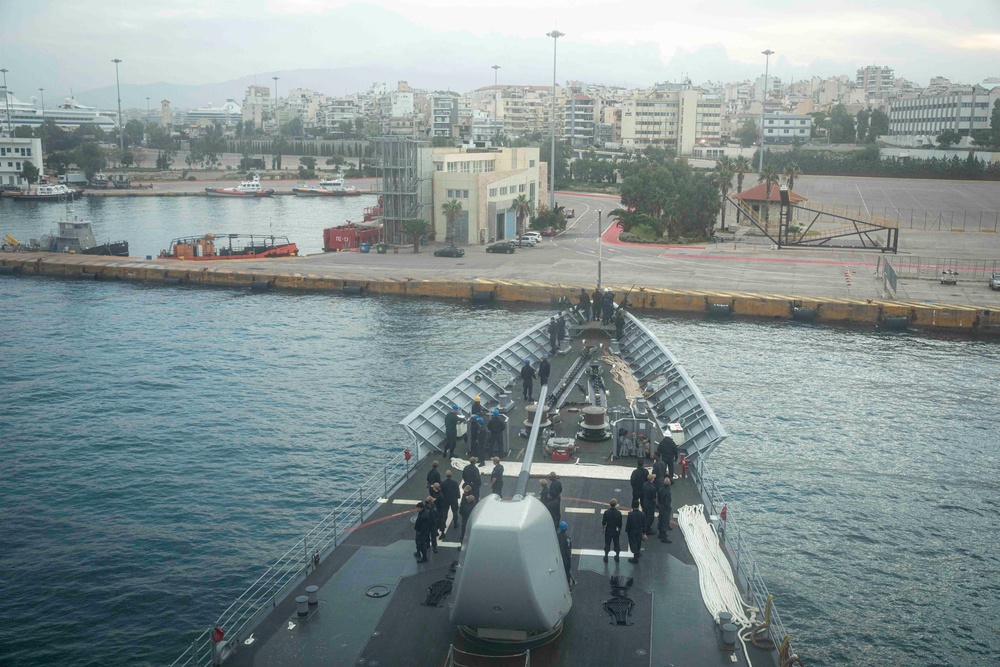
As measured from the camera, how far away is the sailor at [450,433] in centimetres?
2119

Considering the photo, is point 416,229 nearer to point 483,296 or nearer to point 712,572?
point 483,296

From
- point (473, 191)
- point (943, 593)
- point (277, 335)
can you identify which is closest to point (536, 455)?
point (943, 593)

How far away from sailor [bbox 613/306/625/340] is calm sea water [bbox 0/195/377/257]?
51.9 meters

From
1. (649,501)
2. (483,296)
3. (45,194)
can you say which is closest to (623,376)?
(649,501)

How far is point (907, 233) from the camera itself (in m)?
83.8

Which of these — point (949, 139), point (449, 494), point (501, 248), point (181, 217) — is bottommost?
point (449, 494)

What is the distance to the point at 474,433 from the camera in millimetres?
20969

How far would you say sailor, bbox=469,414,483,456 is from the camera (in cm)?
2088

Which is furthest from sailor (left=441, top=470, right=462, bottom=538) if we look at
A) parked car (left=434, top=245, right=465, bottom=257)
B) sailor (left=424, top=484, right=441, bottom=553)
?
parked car (left=434, top=245, right=465, bottom=257)

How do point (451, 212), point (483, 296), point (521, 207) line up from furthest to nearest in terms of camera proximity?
1. point (521, 207)
2. point (451, 212)
3. point (483, 296)

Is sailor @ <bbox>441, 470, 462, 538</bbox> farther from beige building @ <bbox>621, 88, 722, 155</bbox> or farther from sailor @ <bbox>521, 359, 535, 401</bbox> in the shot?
beige building @ <bbox>621, 88, 722, 155</bbox>

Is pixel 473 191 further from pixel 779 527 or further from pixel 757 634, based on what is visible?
pixel 757 634

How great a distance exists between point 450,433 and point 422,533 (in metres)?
5.40

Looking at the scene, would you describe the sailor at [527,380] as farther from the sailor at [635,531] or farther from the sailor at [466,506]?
the sailor at [635,531]
